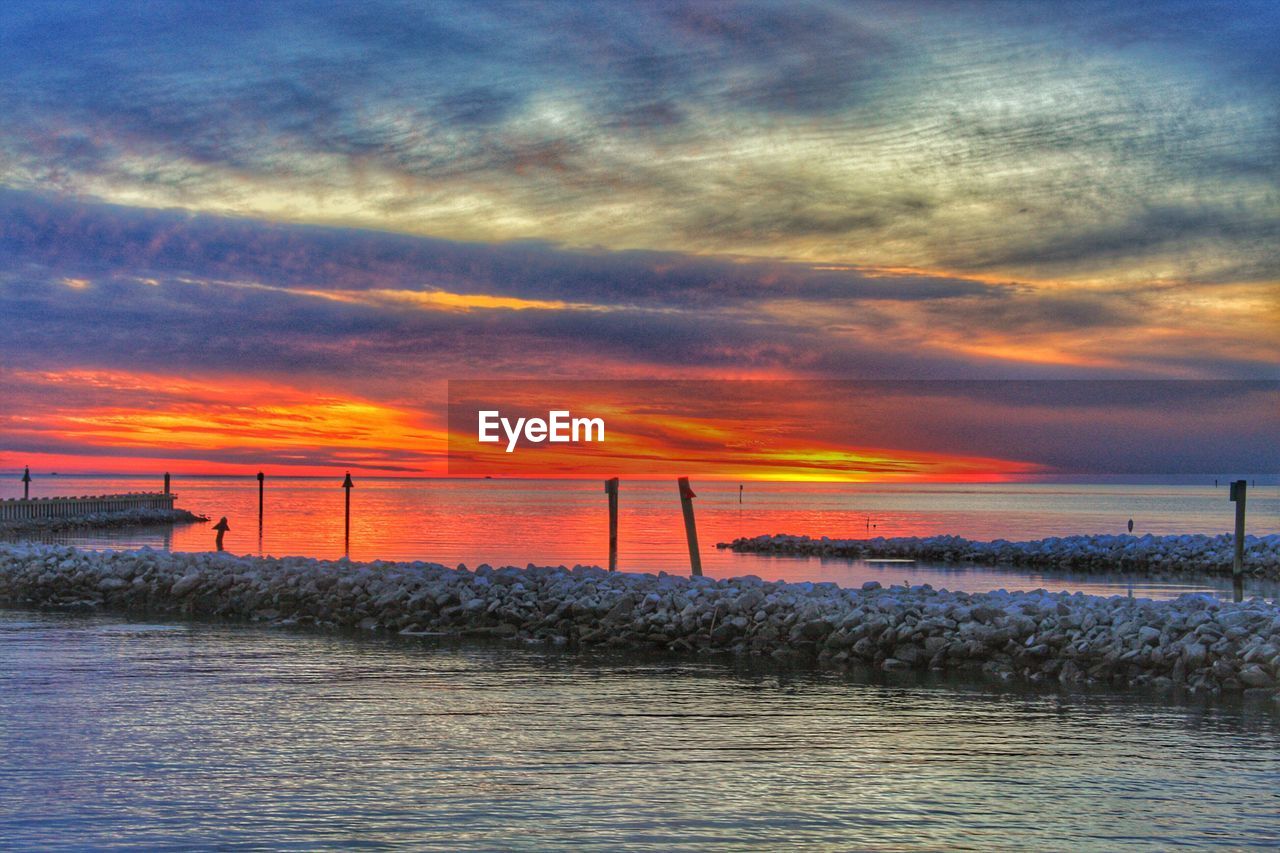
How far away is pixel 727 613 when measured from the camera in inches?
472

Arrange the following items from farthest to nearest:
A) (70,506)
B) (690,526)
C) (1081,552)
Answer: (70,506)
(1081,552)
(690,526)

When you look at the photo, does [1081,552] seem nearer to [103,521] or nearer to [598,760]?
[598,760]

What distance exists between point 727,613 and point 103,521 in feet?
147

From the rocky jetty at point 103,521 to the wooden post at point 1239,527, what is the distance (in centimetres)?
3770

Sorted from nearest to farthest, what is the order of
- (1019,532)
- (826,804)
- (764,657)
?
(826,804) → (764,657) → (1019,532)

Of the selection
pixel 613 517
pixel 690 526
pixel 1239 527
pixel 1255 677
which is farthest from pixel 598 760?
pixel 1239 527

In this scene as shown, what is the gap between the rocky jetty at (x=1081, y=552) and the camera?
27141mm

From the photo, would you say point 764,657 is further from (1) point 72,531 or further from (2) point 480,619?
(1) point 72,531

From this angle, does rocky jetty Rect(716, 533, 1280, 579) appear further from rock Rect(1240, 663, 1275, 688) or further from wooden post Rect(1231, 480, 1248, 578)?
rock Rect(1240, 663, 1275, 688)

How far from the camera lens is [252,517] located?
4819 centimetres

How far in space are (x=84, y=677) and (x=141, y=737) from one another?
2691 millimetres

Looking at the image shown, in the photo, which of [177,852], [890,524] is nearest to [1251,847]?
[177,852]

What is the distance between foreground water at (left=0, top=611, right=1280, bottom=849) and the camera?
5.60 metres

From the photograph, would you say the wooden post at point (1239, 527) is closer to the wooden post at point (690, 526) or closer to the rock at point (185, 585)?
the wooden post at point (690, 526)
